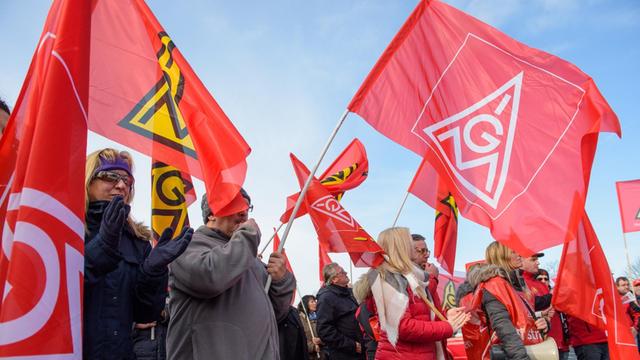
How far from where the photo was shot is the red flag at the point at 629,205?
1116cm

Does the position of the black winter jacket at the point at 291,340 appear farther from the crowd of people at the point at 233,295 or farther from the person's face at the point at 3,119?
the person's face at the point at 3,119

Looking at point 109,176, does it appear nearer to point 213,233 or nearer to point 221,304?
point 213,233

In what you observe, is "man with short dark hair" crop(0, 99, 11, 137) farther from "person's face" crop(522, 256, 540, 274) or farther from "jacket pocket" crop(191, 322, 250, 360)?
"person's face" crop(522, 256, 540, 274)

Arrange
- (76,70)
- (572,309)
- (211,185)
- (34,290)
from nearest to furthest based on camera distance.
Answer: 1. (34,290)
2. (76,70)
3. (211,185)
4. (572,309)

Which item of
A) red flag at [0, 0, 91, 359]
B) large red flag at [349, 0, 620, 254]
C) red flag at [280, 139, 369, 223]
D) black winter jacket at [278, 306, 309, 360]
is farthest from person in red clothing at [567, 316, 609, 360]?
red flag at [0, 0, 91, 359]

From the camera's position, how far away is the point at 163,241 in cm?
275

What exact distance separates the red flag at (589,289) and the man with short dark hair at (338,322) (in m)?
2.83

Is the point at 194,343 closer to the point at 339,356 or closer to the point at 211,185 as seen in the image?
the point at 211,185

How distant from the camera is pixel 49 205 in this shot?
2.05 metres

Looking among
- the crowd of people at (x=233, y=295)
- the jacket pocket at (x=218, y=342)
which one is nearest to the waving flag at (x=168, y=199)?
the crowd of people at (x=233, y=295)

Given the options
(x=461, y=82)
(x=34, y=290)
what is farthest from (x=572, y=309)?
(x=34, y=290)

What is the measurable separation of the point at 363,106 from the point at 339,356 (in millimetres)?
3715

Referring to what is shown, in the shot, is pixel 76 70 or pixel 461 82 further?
pixel 461 82

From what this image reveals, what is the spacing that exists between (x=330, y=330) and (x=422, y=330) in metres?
2.99
